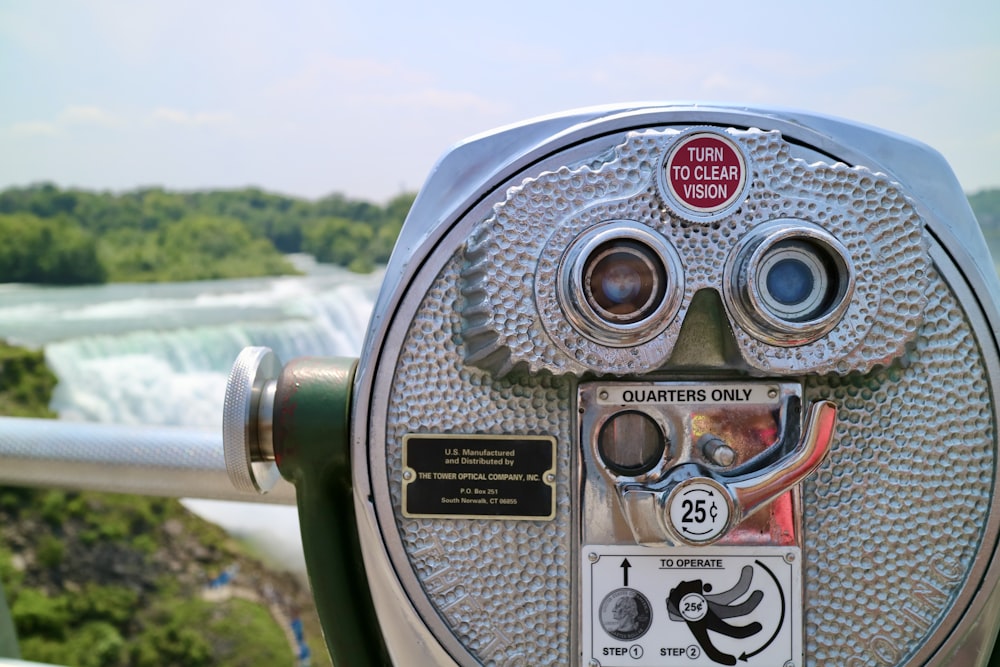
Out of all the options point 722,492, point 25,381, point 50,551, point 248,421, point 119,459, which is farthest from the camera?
point 25,381

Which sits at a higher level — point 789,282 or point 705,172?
point 705,172

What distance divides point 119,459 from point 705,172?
3.48 ft

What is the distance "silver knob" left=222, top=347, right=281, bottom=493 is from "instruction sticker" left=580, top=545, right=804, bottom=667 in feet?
1.38

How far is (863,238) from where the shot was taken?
0.98 m

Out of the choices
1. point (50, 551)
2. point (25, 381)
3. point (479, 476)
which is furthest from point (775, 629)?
point (25, 381)

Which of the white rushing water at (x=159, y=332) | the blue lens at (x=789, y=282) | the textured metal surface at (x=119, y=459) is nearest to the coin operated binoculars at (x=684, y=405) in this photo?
the blue lens at (x=789, y=282)

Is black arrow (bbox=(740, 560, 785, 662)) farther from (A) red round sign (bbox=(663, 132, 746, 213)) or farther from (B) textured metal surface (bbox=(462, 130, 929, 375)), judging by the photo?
(A) red round sign (bbox=(663, 132, 746, 213))

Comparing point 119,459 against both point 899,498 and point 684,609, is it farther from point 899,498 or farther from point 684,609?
point 899,498

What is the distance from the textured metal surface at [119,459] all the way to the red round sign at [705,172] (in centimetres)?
79

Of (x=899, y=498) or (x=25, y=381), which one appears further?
(x=25, y=381)

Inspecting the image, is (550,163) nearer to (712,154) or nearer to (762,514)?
(712,154)

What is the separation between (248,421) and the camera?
3.53ft

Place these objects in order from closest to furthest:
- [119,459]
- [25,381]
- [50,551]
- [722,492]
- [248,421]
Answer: [722,492]
[248,421]
[119,459]
[50,551]
[25,381]

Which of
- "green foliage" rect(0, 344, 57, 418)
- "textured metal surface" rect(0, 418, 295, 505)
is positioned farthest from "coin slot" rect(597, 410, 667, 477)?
"green foliage" rect(0, 344, 57, 418)
